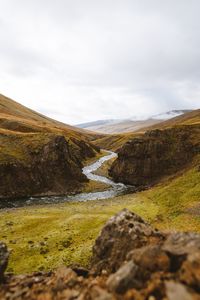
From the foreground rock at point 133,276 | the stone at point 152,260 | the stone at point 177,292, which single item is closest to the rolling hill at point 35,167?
the foreground rock at point 133,276

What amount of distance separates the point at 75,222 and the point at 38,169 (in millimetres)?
48330

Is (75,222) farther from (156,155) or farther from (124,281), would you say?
(156,155)

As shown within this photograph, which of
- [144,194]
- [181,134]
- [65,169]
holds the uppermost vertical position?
[181,134]

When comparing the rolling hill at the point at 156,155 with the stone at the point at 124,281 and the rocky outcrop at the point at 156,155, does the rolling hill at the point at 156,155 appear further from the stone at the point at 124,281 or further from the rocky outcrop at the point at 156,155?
the stone at the point at 124,281

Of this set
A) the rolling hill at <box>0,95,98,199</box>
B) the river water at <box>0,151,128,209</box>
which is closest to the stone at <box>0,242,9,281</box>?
the river water at <box>0,151,128,209</box>

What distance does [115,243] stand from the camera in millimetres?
28562

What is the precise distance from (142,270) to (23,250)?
29.7 metres

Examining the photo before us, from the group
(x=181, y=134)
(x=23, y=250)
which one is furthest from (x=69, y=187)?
(x=23, y=250)

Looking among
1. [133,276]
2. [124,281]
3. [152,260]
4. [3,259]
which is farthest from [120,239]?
[3,259]

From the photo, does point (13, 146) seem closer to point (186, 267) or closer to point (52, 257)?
point (52, 257)

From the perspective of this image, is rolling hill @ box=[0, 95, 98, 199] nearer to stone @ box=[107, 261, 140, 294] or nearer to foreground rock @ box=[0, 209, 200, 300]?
foreground rock @ box=[0, 209, 200, 300]

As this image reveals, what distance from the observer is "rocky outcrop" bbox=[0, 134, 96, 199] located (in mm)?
95375

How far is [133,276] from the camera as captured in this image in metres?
19.6

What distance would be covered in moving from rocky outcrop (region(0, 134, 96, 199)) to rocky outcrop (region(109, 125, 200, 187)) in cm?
2048
